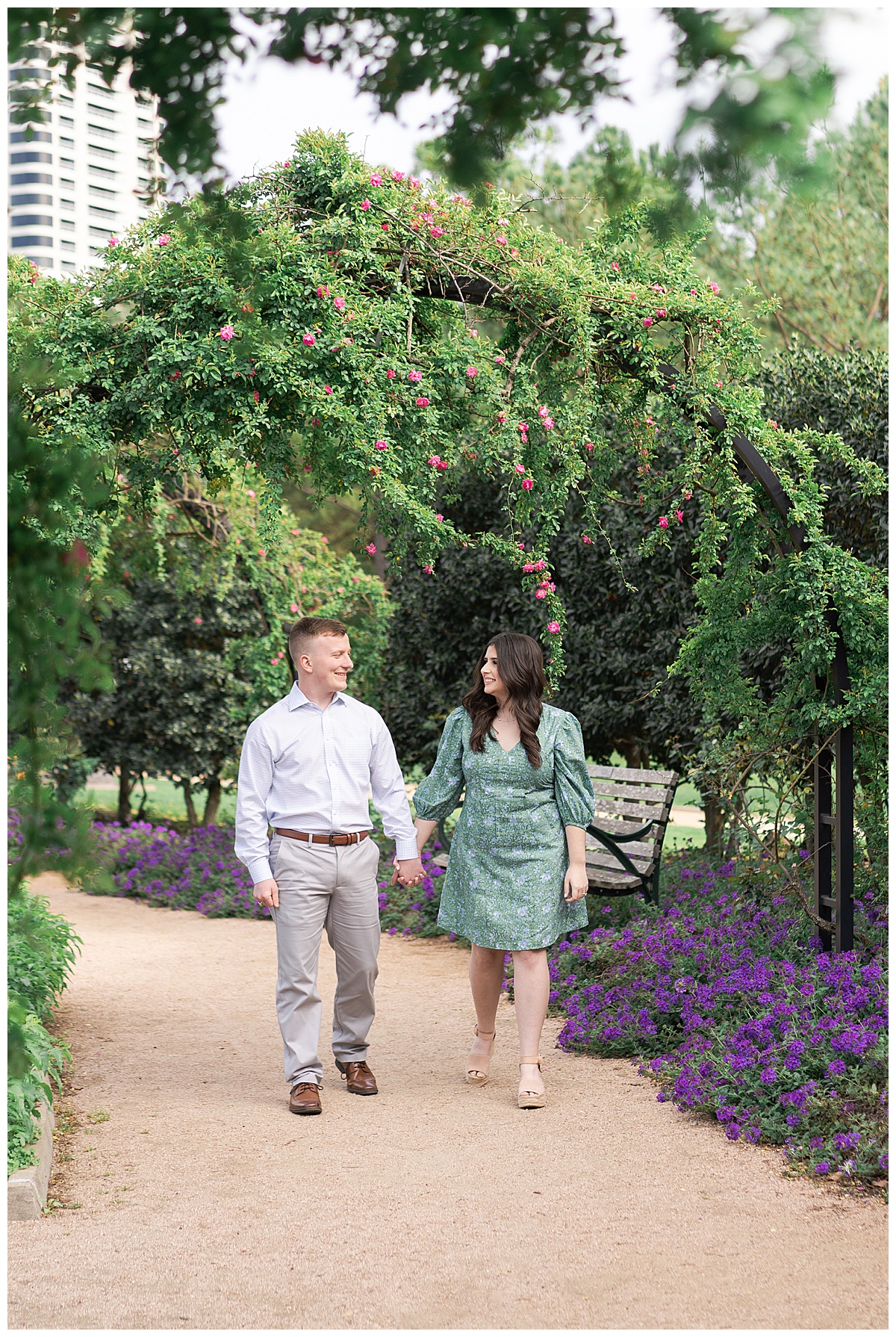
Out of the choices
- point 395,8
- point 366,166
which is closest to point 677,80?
point 395,8

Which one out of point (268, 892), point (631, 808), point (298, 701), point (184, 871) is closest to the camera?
point (268, 892)

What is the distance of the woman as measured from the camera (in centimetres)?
454

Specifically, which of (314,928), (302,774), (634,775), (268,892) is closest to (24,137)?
(302,774)

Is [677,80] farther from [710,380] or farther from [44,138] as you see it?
[710,380]

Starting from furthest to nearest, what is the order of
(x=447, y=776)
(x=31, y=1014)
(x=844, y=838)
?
(x=844, y=838), (x=447, y=776), (x=31, y=1014)

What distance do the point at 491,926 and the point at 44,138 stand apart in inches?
116

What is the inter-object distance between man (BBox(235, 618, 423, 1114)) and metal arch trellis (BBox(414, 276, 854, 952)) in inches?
63.5

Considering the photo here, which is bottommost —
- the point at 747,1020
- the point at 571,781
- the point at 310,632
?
the point at 747,1020

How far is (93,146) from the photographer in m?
4.03

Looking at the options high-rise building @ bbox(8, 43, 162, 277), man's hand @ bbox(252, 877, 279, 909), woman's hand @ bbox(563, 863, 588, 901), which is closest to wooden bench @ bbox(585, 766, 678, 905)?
woman's hand @ bbox(563, 863, 588, 901)

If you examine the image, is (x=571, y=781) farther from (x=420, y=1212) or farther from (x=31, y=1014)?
(x=31, y=1014)

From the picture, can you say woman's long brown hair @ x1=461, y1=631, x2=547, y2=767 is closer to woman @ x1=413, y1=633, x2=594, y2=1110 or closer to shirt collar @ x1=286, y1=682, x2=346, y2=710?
woman @ x1=413, y1=633, x2=594, y2=1110

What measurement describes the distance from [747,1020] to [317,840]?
1.84 m

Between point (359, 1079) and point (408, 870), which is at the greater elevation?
point (408, 870)
